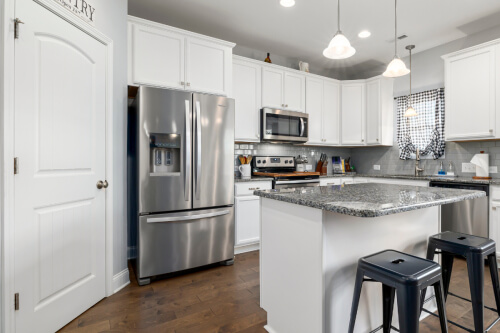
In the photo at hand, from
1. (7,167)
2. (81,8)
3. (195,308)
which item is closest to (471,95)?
(195,308)

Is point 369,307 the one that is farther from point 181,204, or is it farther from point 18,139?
point 18,139

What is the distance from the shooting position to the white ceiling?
110 inches

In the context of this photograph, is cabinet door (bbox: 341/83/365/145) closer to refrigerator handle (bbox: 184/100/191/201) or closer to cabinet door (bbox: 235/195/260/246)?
cabinet door (bbox: 235/195/260/246)

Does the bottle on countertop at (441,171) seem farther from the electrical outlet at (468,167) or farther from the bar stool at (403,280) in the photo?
the bar stool at (403,280)

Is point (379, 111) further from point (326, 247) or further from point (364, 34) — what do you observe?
point (326, 247)

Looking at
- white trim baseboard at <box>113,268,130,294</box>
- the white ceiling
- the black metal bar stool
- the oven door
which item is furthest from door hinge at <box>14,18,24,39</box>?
the black metal bar stool

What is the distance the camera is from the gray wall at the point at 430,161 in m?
3.27

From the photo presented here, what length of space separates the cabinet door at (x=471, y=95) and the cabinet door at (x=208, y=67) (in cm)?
274

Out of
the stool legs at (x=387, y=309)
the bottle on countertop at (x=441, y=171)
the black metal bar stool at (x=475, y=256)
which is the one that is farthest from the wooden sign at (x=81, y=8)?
the bottle on countertop at (x=441, y=171)

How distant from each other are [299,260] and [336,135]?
10.8ft

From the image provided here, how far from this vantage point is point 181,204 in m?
2.50

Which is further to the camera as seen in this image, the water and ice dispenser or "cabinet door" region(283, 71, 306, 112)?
"cabinet door" region(283, 71, 306, 112)

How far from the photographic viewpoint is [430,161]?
12.5 ft

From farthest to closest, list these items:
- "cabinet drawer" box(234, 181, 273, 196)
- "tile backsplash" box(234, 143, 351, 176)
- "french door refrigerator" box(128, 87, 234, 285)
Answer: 1. "tile backsplash" box(234, 143, 351, 176)
2. "cabinet drawer" box(234, 181, 273, 196)
3. "french door refrigerator" box(128, 87, 234, 285)
